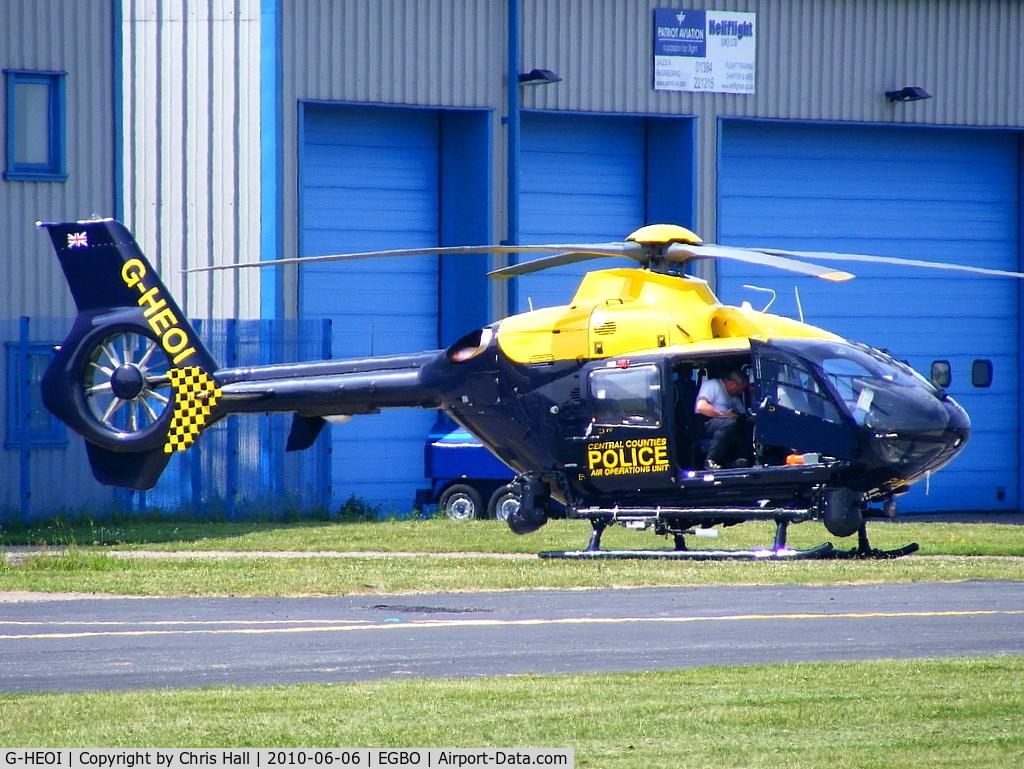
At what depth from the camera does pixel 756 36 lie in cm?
2770

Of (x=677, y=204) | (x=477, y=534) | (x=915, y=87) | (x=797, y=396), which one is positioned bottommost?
(x=477, y=534)

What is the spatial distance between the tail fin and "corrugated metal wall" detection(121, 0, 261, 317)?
234 inches

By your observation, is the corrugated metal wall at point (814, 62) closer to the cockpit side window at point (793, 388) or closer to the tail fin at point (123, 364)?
the tail fin at point (123, 364)

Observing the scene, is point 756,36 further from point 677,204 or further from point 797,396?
point 797,396

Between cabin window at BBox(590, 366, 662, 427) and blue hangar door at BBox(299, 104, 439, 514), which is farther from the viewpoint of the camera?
blue hangar door at BBox(299, 104, 439, 514)

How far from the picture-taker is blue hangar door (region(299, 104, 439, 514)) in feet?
86.3

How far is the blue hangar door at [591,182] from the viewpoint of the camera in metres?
27.4

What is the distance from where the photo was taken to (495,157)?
26.2 metres

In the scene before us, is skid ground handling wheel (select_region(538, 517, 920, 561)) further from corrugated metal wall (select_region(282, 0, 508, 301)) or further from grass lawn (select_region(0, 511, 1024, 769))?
corrugated metal wall (select_region(282, 0, 508, 301))

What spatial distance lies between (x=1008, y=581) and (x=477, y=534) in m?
7.47

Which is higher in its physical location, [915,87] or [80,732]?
[915,87]

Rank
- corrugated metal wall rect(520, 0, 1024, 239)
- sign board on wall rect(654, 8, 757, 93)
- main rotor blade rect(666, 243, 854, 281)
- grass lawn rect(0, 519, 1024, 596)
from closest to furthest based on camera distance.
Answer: main rotor blade rect(666, 243, 854, 281), grass lawn rect(0, 519, 1024, 596), corrugated metal wall rect(520, 0, 1024, 239), sign board on wall rect(654, 8, 757, 93)

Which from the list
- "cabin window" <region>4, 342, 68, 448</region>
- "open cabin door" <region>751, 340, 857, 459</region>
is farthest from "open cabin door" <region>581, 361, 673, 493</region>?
"cabin window" <region>4, 342, 68, 448</region>

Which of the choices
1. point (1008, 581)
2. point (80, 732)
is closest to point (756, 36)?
point (1008, 581)
